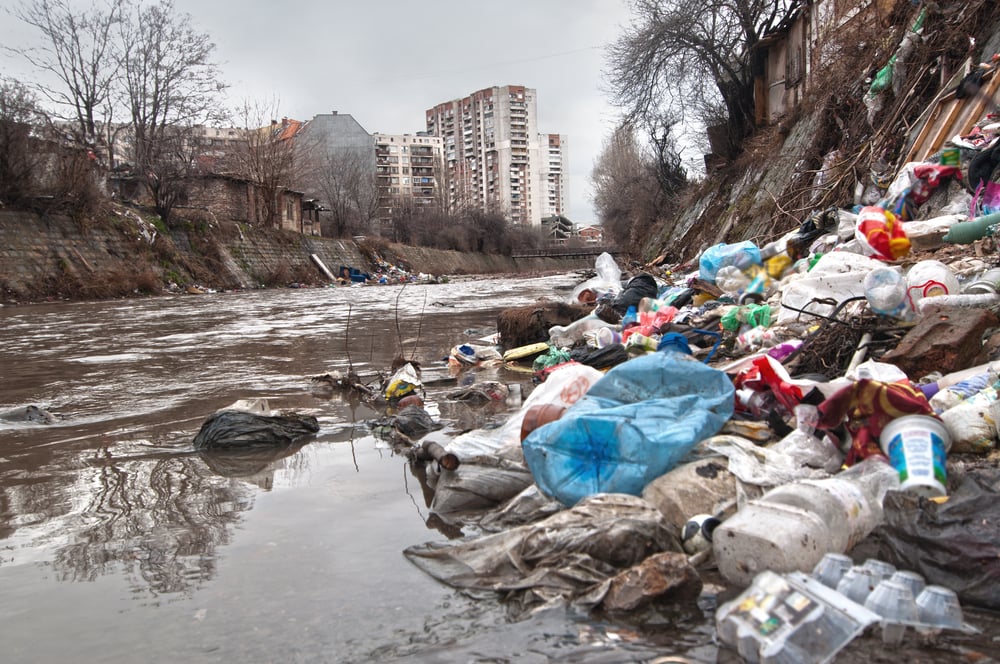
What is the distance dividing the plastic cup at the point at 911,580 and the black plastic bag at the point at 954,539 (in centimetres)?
8

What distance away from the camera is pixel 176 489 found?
295cm

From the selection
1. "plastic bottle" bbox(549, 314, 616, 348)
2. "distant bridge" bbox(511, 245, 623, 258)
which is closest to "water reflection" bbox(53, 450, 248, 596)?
"plastic bottle" bbox(549, 314, 616, 348)

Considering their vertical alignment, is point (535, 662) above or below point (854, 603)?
below

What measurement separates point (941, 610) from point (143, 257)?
2279cm

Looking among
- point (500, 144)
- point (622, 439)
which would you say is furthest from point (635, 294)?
point (500, 144)

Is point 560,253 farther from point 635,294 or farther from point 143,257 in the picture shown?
point 635,294

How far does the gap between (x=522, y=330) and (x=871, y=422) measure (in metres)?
4.73

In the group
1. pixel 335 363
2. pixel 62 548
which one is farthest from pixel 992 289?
pixel 335 363

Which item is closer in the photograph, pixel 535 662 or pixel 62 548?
pixel 535 662

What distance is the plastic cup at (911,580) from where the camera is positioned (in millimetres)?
1563

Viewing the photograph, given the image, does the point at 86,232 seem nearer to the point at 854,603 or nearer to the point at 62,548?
the point at 62,548

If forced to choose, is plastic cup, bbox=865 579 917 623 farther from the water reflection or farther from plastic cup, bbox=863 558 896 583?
the water reflection

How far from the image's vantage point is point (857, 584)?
5.14 ft

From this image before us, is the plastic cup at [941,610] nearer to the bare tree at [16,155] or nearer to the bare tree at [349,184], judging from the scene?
the bare tree at [16,155]
